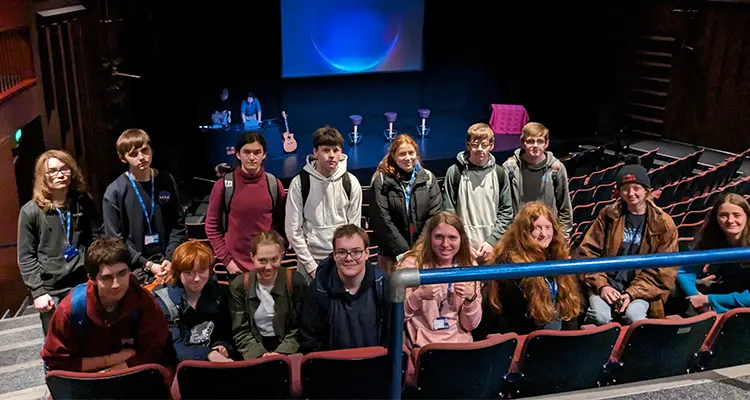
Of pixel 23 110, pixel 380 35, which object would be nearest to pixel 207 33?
pixel 380 35

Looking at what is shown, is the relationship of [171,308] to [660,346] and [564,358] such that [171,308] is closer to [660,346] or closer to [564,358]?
[564,358]

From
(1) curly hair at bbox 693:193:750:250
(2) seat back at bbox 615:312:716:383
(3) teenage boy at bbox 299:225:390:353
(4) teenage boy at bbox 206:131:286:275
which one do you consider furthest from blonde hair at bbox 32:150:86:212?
(1) curly hair at bbox 693:193:750:250

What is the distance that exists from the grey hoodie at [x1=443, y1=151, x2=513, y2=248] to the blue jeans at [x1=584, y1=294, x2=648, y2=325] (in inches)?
28.4

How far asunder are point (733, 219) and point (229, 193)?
277 cm

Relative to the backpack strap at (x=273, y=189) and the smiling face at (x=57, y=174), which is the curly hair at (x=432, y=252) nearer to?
the backpack strap at (x=273, y=189)

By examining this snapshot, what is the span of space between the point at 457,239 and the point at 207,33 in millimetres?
8764

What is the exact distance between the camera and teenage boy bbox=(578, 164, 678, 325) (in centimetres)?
357

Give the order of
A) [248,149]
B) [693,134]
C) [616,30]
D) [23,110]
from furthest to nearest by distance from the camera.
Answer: [616,30]
[693,134]
[23,110]
[248,149]

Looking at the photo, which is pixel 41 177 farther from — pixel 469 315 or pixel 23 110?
pixel 23 110

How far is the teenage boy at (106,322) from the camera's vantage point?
7.99ft

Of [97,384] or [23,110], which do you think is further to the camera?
[23,110]

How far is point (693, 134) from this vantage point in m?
10.5

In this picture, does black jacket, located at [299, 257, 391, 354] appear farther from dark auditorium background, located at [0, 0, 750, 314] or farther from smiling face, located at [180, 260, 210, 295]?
dark auditorium background, located at [0, 0, 750, 314]

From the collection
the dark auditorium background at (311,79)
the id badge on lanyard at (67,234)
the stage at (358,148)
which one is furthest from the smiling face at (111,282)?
the stage at (358,148)
